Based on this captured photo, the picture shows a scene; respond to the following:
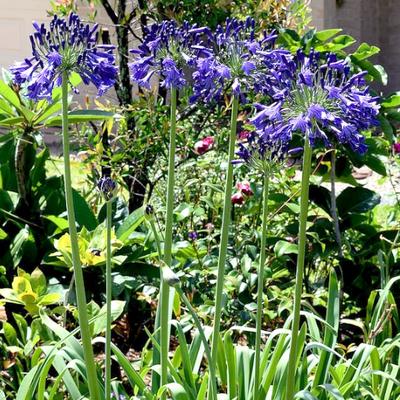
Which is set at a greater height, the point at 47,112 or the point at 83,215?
the point at 47,112

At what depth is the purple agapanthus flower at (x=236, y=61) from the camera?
59.2 inches

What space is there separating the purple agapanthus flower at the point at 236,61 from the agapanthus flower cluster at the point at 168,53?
32mm

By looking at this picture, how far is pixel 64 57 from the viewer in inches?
56.1

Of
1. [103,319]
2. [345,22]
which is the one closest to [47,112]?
[103,319]

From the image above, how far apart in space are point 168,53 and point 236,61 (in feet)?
0.46

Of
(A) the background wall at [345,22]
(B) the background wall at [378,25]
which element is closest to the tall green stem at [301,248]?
(A) the background wall at [345,22]

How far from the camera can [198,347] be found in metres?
2.20

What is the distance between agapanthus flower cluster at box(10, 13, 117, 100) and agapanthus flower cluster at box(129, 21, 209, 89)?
77 millimetres

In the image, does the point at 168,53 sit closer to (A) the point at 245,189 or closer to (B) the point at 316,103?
(B) the point at 316,103

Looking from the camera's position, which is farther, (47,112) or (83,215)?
(83,215)

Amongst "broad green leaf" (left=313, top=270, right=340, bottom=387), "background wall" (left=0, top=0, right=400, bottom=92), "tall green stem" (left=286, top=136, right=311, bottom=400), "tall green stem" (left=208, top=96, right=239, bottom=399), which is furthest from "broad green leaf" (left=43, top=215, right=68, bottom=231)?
"background wall" (left=0, top=0, right=400, bottom=92)

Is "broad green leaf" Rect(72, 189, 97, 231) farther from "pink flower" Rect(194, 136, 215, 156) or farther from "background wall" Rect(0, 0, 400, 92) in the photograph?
"background wall" Rect(0, 0, 400, 92)

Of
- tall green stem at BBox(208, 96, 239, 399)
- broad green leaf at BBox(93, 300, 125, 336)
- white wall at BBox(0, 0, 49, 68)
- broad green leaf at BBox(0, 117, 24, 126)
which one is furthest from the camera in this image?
white wall at BBox(0, 0, 49, 68)

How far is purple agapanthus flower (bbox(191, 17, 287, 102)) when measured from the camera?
1.50m
